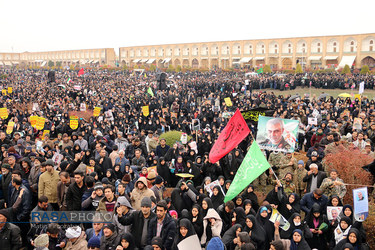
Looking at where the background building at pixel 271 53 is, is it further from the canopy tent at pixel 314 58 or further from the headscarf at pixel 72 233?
the headscarf at pixel 72 233

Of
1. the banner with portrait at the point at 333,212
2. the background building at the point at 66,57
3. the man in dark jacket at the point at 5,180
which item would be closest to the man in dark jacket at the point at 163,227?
the banner with portrait at the point at 333,212

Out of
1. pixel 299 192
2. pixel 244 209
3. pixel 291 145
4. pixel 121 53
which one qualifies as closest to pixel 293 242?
pixel 244 209

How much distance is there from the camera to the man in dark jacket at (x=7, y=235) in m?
4.52

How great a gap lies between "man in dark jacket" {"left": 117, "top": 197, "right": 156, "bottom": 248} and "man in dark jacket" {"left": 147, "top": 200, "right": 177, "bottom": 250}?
86 millimetres

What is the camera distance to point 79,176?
5.46m

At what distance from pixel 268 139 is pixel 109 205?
3655mm

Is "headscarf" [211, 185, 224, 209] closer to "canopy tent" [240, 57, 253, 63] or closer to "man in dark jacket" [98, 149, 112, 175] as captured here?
"man in dark jacket" [98, 149, 112, 175]

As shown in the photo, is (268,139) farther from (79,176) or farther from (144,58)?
(144,58)

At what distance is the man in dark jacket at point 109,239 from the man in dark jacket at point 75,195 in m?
1.37

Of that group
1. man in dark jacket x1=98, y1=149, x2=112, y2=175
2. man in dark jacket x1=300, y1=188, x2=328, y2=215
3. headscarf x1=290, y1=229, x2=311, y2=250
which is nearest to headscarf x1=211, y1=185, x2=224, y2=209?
man in dark jacket x1=300, y1=188, x2=328, y2=215

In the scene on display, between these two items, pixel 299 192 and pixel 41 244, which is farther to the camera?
pixel 299 192

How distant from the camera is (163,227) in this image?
4.54 meters

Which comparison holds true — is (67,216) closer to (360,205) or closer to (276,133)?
(360,205)

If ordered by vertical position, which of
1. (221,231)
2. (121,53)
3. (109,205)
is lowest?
(221,231)
